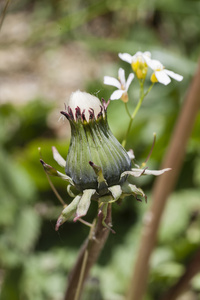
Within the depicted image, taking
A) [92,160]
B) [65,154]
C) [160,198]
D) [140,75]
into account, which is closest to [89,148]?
[92,160]

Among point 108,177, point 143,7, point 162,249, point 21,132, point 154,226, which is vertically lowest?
point 162,249

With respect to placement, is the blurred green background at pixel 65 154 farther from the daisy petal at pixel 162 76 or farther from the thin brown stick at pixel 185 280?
the daisy petal at pixel 162 76

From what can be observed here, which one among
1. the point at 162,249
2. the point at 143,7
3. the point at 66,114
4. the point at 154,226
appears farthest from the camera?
the point at 143,7

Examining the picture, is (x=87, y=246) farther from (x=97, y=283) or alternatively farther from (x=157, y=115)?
(x=157, y=115)

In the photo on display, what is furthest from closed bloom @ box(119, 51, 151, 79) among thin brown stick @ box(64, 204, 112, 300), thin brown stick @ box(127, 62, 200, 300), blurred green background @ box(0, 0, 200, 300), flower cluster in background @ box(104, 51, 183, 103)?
blurred green background @ box(0, 0, 200, 300)

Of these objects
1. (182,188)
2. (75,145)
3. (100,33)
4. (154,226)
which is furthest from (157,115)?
(75,145)

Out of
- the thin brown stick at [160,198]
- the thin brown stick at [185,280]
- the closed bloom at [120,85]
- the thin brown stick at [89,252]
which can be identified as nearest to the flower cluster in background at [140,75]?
the closed bloom at [120,85]
